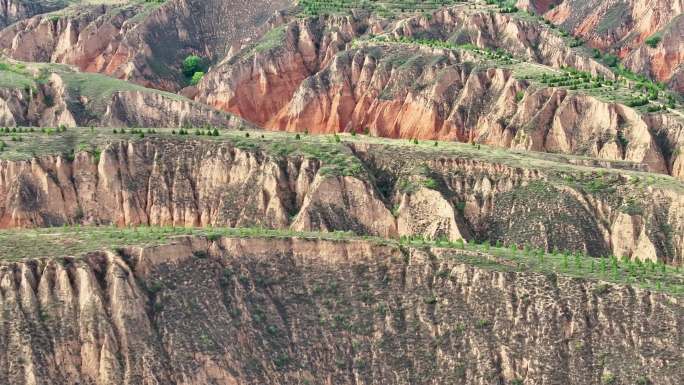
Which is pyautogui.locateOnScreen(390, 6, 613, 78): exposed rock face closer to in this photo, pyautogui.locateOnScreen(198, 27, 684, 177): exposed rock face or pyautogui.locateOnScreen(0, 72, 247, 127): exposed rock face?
pyautogui.locateOnScreen(198, 27, 684, 177): exposed rock face

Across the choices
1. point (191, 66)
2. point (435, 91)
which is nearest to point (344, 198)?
point (435, 91)

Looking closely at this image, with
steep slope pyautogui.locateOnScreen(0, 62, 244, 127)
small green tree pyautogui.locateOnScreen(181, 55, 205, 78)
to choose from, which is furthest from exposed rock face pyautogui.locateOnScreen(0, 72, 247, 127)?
small green tree pyautogui.locateOnScreen(181, 55, 205, 78)

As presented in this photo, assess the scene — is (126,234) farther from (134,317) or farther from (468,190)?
(468,190)

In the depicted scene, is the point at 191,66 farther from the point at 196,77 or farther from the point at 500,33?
the point at 500,33

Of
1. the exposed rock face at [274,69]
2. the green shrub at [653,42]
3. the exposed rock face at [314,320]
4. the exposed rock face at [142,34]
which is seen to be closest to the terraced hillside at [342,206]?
the exposed rock face at [314,320]

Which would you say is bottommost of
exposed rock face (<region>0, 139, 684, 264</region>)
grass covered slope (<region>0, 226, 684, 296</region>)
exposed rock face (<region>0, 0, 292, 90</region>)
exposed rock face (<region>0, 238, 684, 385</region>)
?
exposed rock face (<region>0, 238, 684, 385</region>)

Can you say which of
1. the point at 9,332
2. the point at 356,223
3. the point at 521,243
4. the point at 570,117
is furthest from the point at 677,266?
the point at 9,332

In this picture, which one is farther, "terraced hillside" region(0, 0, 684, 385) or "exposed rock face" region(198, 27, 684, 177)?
"exposed rock face" region(198, 27, 684, 177)
